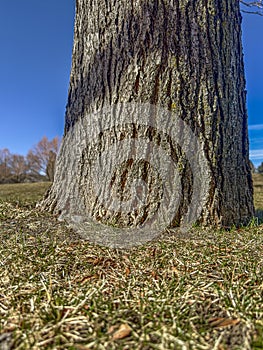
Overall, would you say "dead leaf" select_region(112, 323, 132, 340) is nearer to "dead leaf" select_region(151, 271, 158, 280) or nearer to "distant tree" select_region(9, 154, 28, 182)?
"dead leaf" select_region(151, 271, 158, 280)

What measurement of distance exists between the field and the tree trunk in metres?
0.32

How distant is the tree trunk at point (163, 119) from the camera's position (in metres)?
1.92

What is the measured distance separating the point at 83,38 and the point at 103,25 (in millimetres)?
238

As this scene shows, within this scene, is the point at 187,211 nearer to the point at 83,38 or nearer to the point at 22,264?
the point at 22,264

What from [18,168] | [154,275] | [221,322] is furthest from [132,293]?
[18,168]

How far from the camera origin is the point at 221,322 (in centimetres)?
93

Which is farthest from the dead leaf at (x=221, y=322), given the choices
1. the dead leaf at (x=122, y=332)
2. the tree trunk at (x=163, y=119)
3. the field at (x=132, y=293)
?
the tree trunk at (x=163, y=119)

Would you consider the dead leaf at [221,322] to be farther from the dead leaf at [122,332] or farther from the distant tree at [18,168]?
the distant tree at [18,168]

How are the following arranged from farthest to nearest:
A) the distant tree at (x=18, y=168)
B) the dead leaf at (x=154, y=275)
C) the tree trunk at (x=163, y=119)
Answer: the distant tree at (x=18, y=168) → the tree trunk at (x=163, y=119) → the dead leaf at (x=154, y=275)

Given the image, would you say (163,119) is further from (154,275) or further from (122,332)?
(122,332)

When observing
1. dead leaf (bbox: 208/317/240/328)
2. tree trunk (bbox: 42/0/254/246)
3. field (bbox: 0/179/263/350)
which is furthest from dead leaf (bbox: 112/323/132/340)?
tree trunk (bbox: 42/0/254/246)

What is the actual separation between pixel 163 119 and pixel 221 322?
134 centimetres

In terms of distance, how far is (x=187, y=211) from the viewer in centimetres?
194

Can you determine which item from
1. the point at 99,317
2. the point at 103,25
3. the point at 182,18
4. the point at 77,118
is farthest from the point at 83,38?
the point at 99,317
